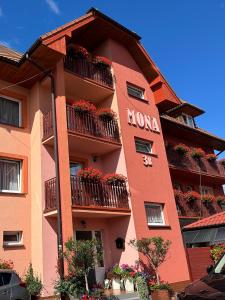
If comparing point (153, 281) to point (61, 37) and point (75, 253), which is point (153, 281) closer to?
point (75, 253)

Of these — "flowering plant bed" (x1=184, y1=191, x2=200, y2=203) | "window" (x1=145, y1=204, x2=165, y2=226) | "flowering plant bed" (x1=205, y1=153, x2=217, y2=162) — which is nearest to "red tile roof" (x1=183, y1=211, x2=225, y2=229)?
"flowering plant bed" (x1=184, y1=191, x2=200, y2=203)

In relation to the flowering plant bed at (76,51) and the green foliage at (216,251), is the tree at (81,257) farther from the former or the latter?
the flowering plant bed at (76,51)

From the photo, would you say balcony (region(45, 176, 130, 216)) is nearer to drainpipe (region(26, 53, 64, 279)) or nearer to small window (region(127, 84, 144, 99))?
drainpipe (region(26, 53, 64, 279))

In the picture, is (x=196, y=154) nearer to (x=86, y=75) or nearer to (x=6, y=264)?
(x=86, y=75)

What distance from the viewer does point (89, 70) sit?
16.7 metres

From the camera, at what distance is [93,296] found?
10797 mm

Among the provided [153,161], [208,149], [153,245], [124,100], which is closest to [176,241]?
[153,245]

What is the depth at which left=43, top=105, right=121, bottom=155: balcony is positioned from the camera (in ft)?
46.6

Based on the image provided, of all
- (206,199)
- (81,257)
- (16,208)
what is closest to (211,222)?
(206,199)

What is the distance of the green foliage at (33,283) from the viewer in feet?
38.3

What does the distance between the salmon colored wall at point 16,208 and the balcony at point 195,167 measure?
9682mm

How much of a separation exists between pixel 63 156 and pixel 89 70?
5.61 m

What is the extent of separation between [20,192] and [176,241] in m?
7.78

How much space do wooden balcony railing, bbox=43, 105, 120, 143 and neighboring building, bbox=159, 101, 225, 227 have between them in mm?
5422
